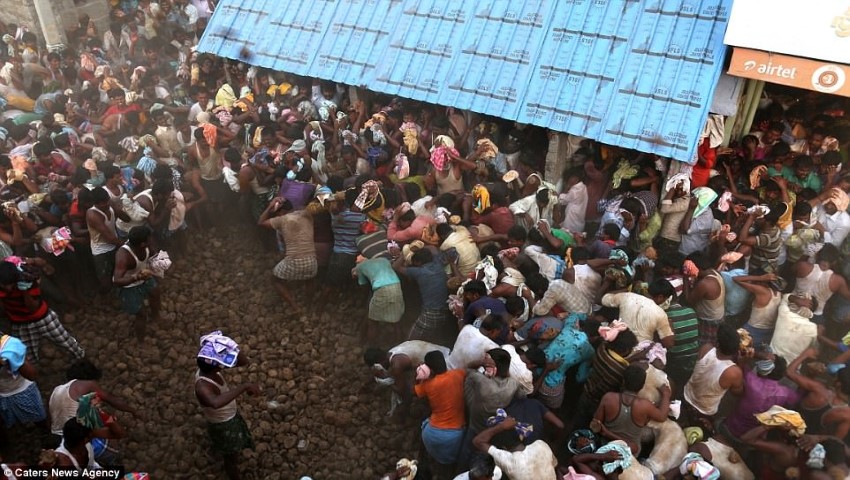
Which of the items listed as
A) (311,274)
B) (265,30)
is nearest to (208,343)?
(311,274)

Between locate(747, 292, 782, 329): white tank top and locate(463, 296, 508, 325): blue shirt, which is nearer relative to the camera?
locate(463, 296, 508, 325): blue shirt

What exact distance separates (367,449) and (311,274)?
233 centimetres

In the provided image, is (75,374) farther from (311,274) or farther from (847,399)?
(847,399)

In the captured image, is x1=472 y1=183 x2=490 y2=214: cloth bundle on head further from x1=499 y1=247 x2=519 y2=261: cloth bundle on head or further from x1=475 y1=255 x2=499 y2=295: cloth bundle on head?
x1=475 y1=255 x2=499 y2=295: cloth bundle on head

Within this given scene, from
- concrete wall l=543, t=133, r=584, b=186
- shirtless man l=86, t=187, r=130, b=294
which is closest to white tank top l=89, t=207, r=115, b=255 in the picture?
shirtless man l=86, t=187, r=130, b=294

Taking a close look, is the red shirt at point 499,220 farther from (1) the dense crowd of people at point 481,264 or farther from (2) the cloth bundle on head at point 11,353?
(2) the cloth bundle on head at point 11,353

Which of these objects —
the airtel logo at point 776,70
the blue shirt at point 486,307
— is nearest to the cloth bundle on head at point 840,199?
the airtel logo at point 776,70

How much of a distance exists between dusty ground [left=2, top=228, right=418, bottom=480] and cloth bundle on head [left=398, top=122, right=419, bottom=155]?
220cm

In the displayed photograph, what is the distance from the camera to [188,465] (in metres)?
6.32

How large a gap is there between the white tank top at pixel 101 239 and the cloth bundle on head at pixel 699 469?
6.46 m

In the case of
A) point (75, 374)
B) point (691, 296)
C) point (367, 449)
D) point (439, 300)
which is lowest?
point (367, 449)

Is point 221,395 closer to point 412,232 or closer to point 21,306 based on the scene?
point 21,306

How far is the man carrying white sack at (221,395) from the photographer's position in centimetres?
546

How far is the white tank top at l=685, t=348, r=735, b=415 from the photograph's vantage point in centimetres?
570
